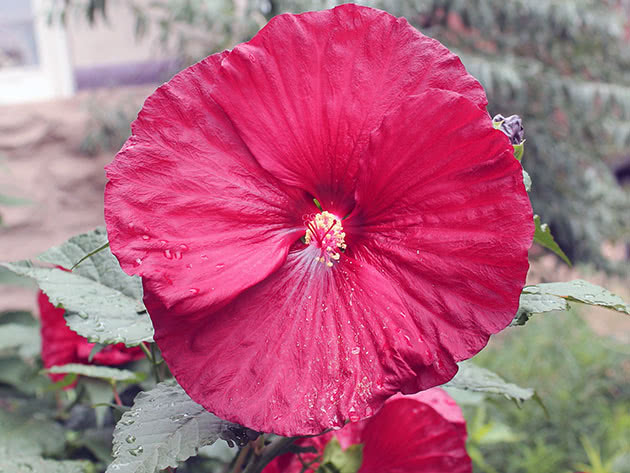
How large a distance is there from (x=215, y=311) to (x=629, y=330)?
179 inches

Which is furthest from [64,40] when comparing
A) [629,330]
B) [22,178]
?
[629,330]

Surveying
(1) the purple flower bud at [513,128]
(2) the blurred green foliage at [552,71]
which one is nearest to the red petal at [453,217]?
(1) the purple flower bud at [513,128]

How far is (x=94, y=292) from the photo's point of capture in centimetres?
46

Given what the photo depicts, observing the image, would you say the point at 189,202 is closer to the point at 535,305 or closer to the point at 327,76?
the point at 327,76


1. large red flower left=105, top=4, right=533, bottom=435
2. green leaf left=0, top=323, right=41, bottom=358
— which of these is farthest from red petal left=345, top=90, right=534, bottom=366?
green leaf left=0, top=323, right=41, bottom=358

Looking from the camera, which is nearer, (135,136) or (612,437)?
(135,136)

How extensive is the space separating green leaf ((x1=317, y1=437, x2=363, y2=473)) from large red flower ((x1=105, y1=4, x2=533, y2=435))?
206 mm

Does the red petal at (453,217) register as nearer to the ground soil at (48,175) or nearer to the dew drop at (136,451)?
the dew drop at (136,451)

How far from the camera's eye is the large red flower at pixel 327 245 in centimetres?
31

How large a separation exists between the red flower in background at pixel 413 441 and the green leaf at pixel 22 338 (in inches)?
21.5

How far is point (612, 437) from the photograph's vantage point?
2188 mm

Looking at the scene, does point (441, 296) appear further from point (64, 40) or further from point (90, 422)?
point (64, 40)

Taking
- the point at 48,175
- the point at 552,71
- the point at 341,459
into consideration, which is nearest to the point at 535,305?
the point at 341,459

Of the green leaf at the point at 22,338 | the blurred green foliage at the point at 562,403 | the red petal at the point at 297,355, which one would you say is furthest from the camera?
the blurred green foliage at the point at 562,403
